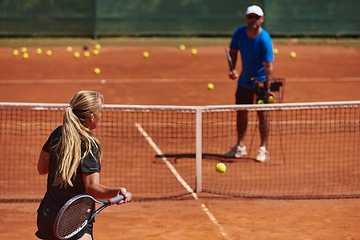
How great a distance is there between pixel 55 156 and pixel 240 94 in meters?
4.40

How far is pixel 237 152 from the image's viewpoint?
700 cm

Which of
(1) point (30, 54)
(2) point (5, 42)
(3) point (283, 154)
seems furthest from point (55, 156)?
(2) point (5, 42)

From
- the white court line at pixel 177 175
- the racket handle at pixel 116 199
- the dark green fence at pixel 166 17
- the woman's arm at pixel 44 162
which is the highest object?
the dark green fence at pixel 166 17

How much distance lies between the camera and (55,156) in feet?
9.46

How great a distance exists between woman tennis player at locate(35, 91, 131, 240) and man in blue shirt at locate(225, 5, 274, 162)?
410cm

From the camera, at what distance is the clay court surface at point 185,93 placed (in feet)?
15.5

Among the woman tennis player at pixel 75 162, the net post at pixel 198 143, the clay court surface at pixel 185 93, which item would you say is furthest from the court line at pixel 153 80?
the woman tennis player at pixel 75 162

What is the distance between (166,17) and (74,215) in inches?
603

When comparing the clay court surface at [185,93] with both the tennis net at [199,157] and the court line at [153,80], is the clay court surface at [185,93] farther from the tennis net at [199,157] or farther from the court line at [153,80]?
the tennis net at [199,157]

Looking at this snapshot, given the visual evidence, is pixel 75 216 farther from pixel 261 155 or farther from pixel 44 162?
pixel 261 155

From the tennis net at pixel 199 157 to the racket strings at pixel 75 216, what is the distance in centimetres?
271

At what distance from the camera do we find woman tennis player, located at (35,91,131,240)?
279 cm

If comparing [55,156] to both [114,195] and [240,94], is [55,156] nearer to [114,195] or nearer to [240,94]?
[114,195]

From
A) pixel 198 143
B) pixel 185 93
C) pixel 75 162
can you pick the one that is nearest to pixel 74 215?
pixel 75 162
